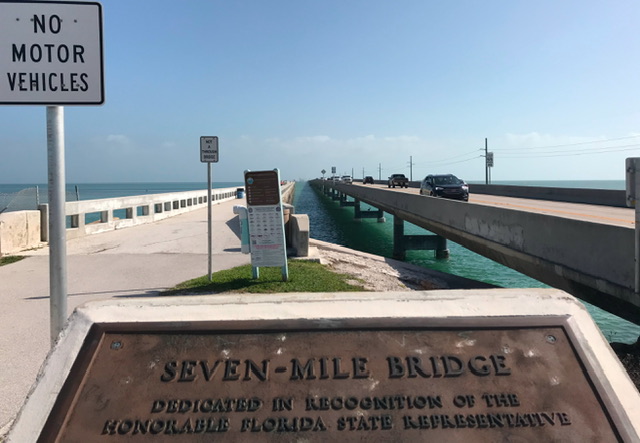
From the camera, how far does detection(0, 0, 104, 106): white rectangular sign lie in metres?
2.82

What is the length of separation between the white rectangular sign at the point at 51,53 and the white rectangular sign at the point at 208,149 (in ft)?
19.5

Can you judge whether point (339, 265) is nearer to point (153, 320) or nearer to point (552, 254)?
point (552, 254)

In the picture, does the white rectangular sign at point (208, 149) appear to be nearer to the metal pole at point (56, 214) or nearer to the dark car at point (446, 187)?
the metal pole at point (56, 214)

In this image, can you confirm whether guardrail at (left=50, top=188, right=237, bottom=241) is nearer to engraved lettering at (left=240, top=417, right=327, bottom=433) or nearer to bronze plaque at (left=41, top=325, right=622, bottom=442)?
bronze plaque at (left=41, top=325, right=622, bottom=442)

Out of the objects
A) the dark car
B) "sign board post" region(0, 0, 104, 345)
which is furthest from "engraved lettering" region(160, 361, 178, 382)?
the dark car

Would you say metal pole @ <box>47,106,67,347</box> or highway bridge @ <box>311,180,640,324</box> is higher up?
metal pole @ <box>47,106,67,347</box>

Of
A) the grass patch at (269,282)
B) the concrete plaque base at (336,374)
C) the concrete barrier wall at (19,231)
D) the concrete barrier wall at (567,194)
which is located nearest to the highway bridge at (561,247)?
the grass patch at (269,282)

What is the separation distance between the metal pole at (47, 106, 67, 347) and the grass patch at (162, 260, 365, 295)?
484 cm

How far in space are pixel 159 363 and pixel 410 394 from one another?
5.01ft

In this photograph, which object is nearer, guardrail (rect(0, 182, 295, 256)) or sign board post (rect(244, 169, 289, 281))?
sign board post (rect(244, 169, 289, 281))

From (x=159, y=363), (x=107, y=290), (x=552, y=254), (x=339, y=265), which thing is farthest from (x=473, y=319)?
(x=339, y=265)

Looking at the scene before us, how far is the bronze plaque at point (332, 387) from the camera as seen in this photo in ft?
8.02

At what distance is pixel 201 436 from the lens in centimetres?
242

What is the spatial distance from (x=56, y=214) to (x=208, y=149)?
19.8ft
